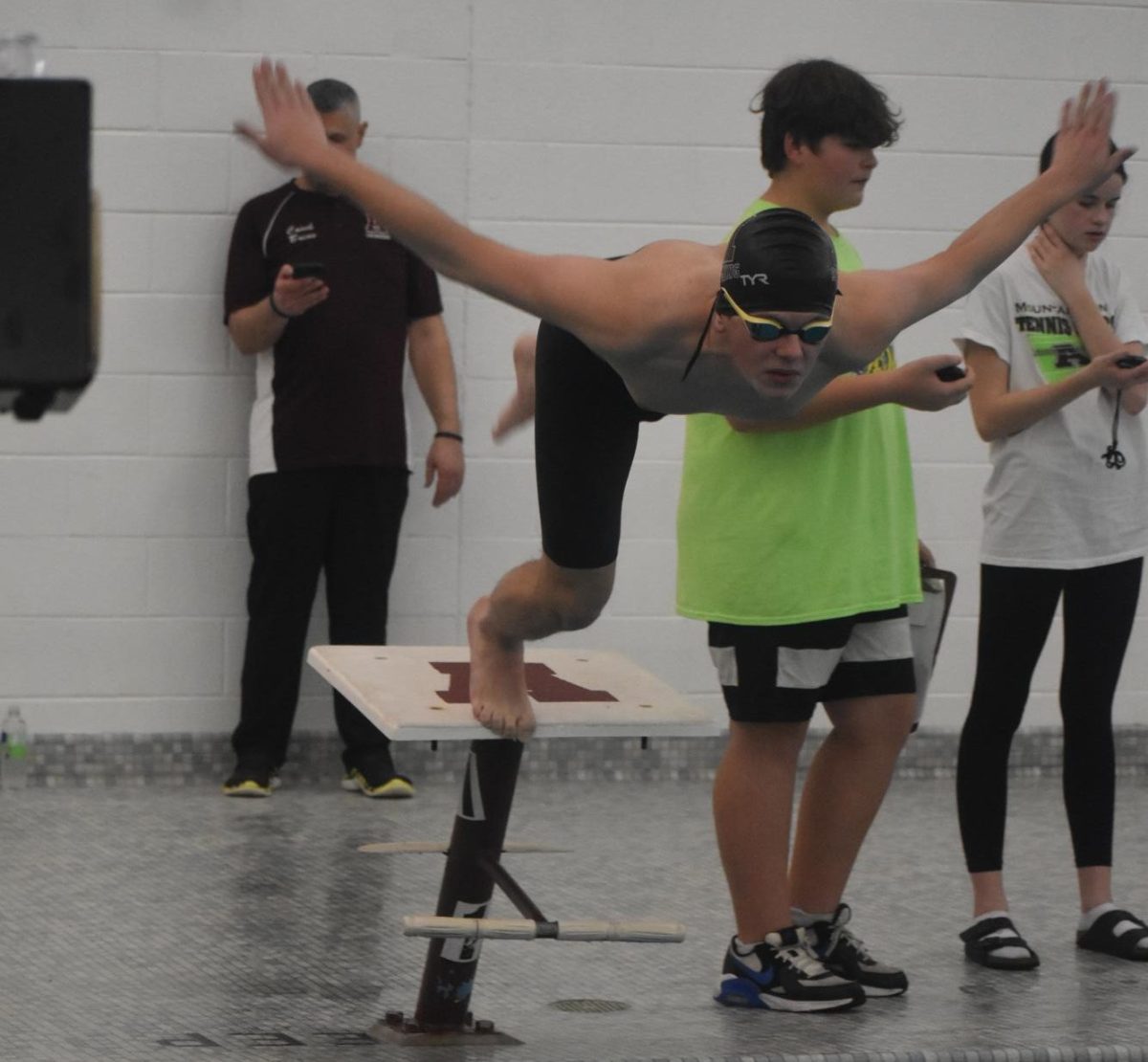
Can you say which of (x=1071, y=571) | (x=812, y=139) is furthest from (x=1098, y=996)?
(x=812, y=139)

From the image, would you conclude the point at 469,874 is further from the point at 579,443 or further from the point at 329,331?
the point at 329,331

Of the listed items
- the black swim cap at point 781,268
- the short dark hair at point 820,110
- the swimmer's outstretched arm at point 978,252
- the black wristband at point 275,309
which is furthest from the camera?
the black wristband at point 275,309

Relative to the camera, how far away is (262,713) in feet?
17.0

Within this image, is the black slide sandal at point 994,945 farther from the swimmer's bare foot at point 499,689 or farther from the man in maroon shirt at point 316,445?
the man in maroon shirt at point 316,445

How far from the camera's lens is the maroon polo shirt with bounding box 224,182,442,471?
5145 mm

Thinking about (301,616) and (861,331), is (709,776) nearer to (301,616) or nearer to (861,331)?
(301,616)

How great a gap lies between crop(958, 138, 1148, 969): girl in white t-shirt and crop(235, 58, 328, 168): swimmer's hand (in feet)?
5.37

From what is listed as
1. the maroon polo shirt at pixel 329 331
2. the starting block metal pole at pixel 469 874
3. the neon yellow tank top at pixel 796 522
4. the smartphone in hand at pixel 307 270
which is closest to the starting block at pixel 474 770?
the starting block metal pole at pixel 469 874

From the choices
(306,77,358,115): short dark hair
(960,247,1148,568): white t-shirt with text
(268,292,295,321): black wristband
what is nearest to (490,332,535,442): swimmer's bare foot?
(960,247,1148,568): white t-shirt with text

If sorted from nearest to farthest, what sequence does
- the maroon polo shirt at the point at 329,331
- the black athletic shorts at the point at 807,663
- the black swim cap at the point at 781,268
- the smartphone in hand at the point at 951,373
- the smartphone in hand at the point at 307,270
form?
the black swim cap at the point at 781,268, the smartphone in hand at the point at 951,373, the black athletic shorts at the point at 807,663, the smartphone in hand at the point at 307,270, the maroon polo shirt at the point at 329,331

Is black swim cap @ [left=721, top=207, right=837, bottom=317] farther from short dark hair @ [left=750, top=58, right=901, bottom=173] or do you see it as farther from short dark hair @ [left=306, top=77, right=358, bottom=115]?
short dark hair @ [left=306, top=77, right=358, bottom=115]

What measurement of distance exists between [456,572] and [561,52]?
147 centimetres

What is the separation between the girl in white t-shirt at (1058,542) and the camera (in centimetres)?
360

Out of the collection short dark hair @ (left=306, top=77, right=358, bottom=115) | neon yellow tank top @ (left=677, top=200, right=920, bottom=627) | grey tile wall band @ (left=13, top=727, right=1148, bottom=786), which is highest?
short dark hair @ (left=306, top=77, right=358, bottom=115)
